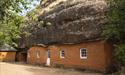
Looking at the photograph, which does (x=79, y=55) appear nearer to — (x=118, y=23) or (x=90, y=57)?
(x=90, y=57)

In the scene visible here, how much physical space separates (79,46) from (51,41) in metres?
5.88

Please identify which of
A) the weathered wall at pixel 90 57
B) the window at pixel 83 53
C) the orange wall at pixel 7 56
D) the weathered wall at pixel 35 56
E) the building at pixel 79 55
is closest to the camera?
the weathered wall at pixel 90 57

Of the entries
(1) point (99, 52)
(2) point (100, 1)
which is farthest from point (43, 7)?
(1) point (99, 52)

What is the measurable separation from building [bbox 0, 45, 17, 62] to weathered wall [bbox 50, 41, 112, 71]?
15.9m

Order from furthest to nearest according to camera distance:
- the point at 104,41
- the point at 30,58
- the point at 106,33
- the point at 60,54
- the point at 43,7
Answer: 1. the point at 43,7
2. the point at 30,58
3. the point at 60,54
4. the point at 104,41
5. the point at 106,33

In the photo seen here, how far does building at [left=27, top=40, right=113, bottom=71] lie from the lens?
2545 centimetres

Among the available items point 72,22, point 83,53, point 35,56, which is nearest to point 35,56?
point 35,56

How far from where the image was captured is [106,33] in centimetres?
2183

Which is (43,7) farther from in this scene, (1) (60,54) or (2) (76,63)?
(2) (76,63)

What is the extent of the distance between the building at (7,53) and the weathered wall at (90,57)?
1594 centimetres

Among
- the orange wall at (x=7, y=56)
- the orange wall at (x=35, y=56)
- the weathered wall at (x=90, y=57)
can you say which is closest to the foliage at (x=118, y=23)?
the weathered wall at (x=90, y=57)

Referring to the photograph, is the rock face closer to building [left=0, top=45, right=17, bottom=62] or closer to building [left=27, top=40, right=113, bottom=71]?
building [left=27, top=40, right=113, bottom=71]

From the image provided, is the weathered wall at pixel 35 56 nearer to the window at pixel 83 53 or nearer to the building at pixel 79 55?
the building at pixel 79 55

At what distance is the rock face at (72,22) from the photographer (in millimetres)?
26641
